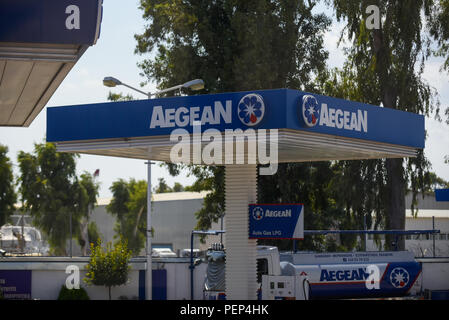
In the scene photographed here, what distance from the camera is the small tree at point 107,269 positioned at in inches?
1172

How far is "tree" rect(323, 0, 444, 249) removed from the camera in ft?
111

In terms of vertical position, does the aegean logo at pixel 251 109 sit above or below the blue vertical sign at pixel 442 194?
above

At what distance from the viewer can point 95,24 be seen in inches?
379

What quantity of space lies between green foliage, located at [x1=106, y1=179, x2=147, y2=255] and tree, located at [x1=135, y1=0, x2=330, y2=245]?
39.2 m

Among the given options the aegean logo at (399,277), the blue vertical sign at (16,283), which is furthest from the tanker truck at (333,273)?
the blue vertical sign at (16,283)

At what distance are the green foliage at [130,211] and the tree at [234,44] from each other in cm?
3919

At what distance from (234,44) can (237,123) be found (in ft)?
63.5

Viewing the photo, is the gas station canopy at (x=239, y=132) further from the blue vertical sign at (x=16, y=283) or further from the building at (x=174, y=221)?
the building at (x=174, y=221)

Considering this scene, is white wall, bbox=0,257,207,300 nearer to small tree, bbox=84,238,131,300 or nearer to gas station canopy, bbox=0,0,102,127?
small tree, bbox=84,238,131,300

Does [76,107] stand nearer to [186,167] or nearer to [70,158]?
[186,167]

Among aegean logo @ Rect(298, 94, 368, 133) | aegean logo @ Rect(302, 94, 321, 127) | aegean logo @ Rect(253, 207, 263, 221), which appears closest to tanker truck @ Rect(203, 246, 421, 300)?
aegean logo @ Rect(253, 207, 263, 221)

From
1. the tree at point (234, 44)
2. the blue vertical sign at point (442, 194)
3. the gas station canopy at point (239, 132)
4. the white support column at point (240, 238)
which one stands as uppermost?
the tree at point (234, 44)

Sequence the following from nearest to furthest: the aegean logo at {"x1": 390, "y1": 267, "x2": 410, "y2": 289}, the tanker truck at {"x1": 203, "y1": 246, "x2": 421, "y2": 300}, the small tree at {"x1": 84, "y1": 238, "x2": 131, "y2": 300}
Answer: the tanker truck at {"x1": 203, "y1": 246, "x2": 421, "y2": 300} → the aegean logo at {"x1": 390, "y1": 267, "x2": 410, "y2": 289} → the small tree at {"x1": 84, "y1": 238, "x2": 131, "y2": 300}
